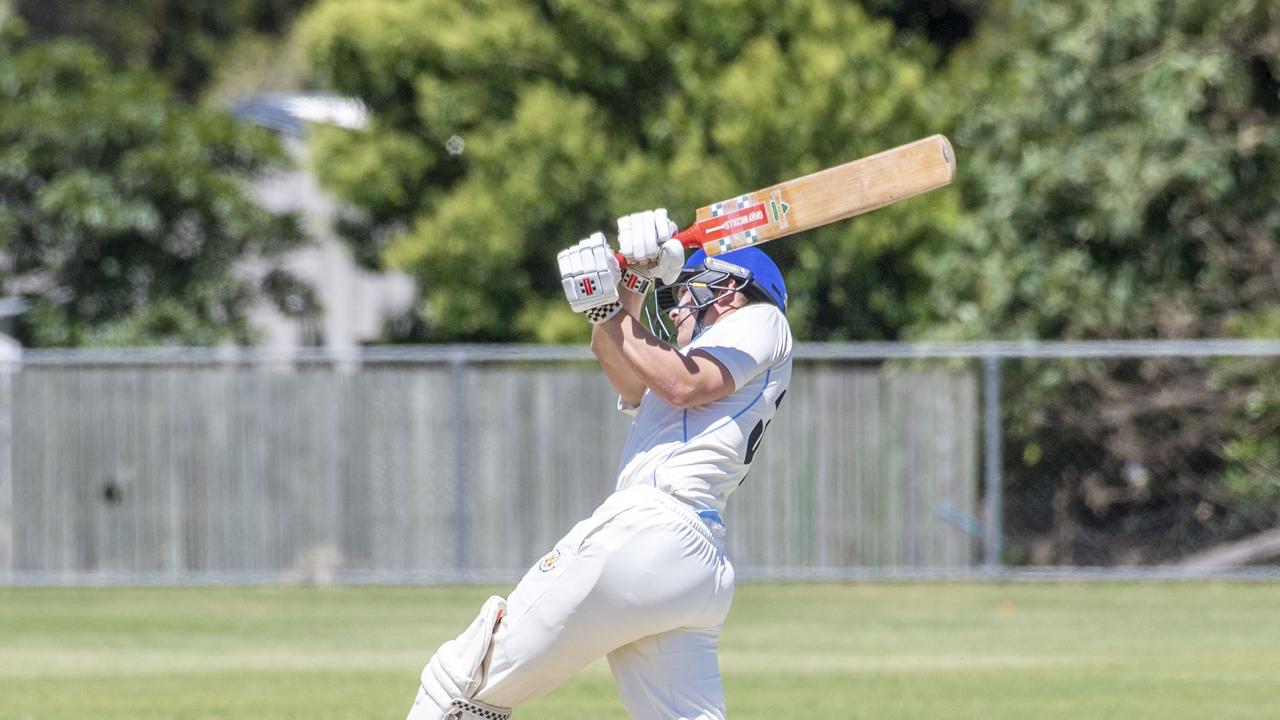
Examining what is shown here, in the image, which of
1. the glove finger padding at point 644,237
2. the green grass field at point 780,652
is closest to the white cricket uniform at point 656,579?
the glove finger padding at point 644,237

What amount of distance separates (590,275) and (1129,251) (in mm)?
13334

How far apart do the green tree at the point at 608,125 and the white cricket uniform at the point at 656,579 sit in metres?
14.1

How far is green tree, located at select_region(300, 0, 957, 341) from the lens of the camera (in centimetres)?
1967

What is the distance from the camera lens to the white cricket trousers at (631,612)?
525cm

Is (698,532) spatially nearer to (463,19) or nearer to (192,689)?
(192,689)

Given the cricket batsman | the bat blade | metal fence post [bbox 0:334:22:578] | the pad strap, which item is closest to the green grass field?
metal fence post [bbox 0:334:22:578]

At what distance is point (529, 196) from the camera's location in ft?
65.5

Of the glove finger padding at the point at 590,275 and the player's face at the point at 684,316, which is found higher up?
the glove finger padding at the point at 590,275

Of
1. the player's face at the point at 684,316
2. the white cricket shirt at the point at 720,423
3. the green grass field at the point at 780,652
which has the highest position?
the player's face at the point at 684,316

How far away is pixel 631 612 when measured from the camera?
5.24 m

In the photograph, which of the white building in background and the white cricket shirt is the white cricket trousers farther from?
the white building in background

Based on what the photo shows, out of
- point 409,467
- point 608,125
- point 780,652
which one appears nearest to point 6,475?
point 409,467

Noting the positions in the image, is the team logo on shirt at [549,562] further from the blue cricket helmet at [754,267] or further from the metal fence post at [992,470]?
the metal fence post at [992,470]

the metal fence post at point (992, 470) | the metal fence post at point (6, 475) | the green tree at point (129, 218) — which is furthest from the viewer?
A: the green tree at point (129, 218)
